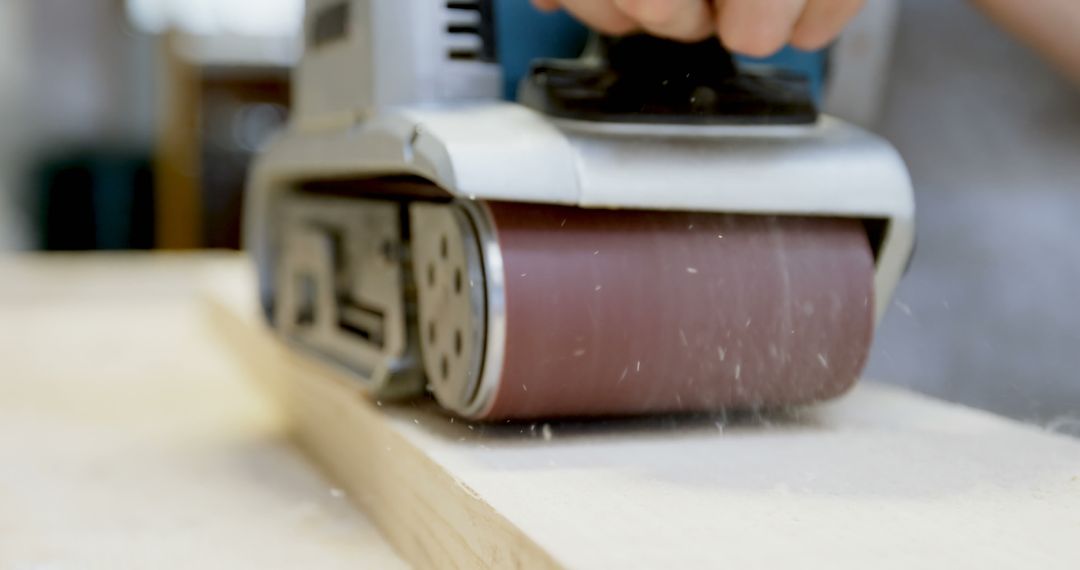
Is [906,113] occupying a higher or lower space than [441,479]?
higher

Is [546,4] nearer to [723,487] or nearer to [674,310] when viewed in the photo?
[674,310]

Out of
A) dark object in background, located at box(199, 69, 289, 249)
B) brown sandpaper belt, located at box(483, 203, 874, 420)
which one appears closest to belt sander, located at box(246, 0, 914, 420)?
brown sandpaper belt, located at box(483, 203, 874, 420)

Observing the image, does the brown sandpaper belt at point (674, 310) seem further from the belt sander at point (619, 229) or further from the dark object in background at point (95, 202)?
the dark object in background at point (95, 202)

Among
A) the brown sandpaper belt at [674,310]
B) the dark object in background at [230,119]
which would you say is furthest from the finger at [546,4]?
the dark object in background at [230,119]

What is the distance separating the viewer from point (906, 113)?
2.89 feet

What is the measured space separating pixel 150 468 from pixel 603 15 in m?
0.42

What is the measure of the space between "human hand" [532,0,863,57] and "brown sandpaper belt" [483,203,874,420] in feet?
0.32

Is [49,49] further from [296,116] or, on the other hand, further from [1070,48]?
[1070,48]

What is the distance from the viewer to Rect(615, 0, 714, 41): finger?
0.53m

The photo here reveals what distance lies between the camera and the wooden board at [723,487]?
1.32 feet

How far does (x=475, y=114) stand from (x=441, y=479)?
21cm

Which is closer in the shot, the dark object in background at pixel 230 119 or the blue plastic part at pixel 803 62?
the blue plastic part at pixel 803 62

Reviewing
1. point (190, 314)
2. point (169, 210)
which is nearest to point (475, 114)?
point (190, 314)

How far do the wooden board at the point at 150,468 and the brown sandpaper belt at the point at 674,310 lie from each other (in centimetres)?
14
